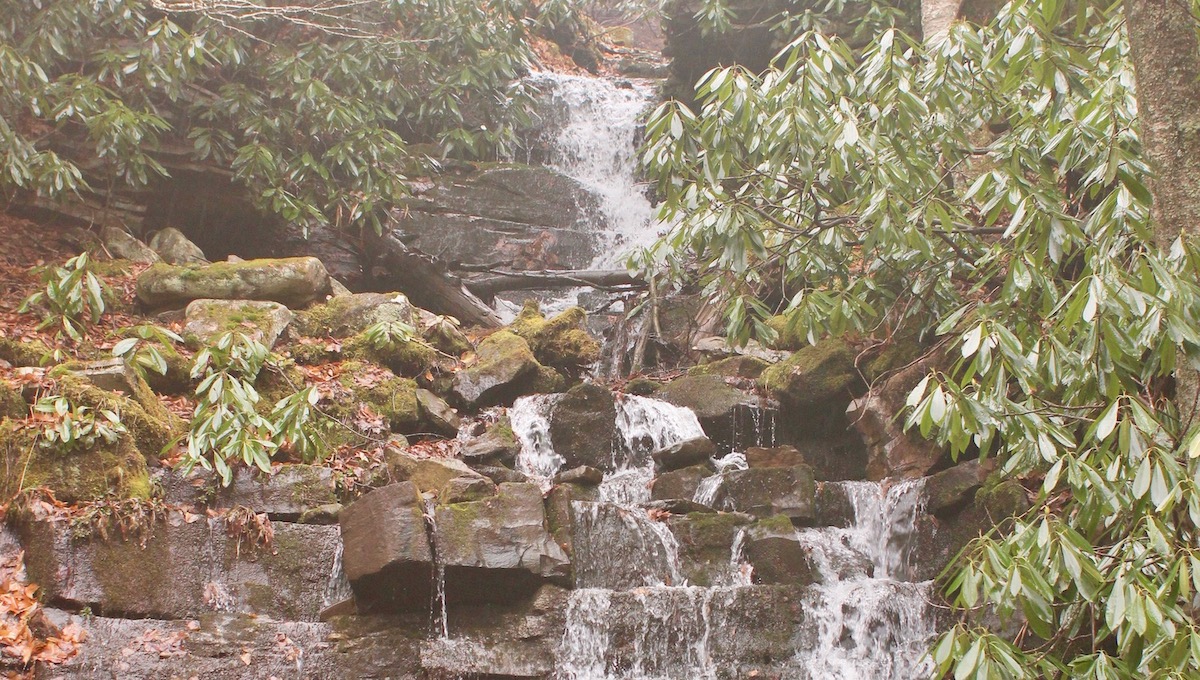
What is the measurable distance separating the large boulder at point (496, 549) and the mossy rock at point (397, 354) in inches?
128

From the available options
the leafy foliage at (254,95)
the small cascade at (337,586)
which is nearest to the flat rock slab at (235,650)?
the small cascade at (337,586)

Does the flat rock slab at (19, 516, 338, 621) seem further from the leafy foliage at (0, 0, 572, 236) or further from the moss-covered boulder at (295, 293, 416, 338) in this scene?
the leafy foliage at (0, 0, 572, 236)

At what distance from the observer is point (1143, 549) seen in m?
3.41

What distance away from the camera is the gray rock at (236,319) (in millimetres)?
A: 8086

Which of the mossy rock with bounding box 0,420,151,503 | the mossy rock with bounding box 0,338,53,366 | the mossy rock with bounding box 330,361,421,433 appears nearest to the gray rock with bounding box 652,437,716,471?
the mossy rock with bounding box 330,361,421,433

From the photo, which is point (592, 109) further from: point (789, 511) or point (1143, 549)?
point (1143, 549)

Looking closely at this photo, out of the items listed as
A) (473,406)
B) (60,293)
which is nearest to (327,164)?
(473,406)

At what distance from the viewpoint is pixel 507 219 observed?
581 inches

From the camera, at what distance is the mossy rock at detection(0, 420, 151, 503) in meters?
5.66

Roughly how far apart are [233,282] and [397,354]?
1805 millimetres

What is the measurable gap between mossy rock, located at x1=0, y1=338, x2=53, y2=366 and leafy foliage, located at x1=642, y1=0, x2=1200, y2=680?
194 inches

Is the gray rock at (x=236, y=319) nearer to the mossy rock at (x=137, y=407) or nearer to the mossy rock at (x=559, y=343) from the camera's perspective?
the mossy rock at (x=137, y=407)

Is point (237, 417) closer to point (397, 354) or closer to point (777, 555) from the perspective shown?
point (397, 354)

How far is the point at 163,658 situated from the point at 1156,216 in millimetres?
5355
